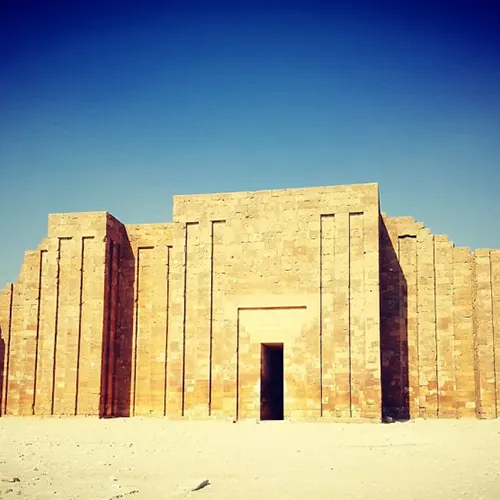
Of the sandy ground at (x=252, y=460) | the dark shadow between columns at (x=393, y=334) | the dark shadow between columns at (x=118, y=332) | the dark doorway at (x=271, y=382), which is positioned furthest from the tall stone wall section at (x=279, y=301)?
the dark shadow between columns at (x=118, y=332)

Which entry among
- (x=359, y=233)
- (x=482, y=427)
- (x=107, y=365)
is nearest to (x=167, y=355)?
(x=107, y=365)

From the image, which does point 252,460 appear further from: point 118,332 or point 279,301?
point 118,332

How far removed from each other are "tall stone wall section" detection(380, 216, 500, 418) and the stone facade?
0.14ft

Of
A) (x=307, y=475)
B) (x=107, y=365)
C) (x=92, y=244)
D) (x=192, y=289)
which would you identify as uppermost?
(x=92, y=244)

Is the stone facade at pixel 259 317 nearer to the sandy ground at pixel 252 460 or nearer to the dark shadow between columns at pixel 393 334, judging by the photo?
the dark shadow between columns at pixel 393 334

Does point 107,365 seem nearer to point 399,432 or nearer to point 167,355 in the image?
point 167,355

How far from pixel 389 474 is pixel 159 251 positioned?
48.4 feet

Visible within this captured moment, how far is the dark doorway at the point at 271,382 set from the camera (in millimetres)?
23328

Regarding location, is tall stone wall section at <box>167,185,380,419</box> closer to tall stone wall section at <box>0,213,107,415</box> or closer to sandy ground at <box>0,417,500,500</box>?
sandy ground at <box>0,417,500,500</box>

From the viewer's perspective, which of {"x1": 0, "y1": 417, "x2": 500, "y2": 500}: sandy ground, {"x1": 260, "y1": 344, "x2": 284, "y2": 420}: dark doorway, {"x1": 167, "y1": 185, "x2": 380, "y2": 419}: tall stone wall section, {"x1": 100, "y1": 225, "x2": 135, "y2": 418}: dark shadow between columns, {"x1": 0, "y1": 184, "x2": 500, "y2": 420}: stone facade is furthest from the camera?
{"x1": 100, "y1": 225, "x2": 135, "y2": 418}: dark shadow between columns

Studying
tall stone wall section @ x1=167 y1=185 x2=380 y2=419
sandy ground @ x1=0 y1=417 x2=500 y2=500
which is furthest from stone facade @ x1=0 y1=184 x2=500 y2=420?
sandy ground @ x1=0 y1=417 x2=500 y2=500

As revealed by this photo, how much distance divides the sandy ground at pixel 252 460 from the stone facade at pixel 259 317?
1.81 metres

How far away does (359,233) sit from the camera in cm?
2291

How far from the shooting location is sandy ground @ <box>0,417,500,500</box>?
11648mm
